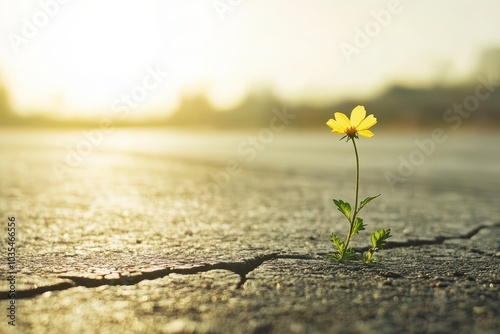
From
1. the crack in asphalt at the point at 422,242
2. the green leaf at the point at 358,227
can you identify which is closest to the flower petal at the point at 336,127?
the green leaf at the point at 358,227

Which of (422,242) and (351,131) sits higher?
(351,131)

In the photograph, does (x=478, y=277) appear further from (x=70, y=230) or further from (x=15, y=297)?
(x=70, y=230)

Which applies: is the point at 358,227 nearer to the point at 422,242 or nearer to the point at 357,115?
the point at 357,115

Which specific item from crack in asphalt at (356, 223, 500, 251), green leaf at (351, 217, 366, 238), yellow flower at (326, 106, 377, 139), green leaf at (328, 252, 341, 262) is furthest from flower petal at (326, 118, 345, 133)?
crack in asphalt at (356, 223, 500, 251)

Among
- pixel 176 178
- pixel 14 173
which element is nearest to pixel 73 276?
pixel 176 178

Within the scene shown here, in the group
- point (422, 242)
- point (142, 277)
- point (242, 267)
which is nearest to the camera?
point (142, 277)

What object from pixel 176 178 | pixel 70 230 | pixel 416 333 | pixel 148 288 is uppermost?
pixel 176 178

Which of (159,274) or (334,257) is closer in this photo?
(159,274)

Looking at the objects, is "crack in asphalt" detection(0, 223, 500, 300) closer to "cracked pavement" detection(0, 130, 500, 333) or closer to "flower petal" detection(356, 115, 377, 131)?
"cracked pavement" detection(0, 130, 500, 333)

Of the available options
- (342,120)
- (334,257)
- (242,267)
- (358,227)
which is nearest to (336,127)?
(342,120)
